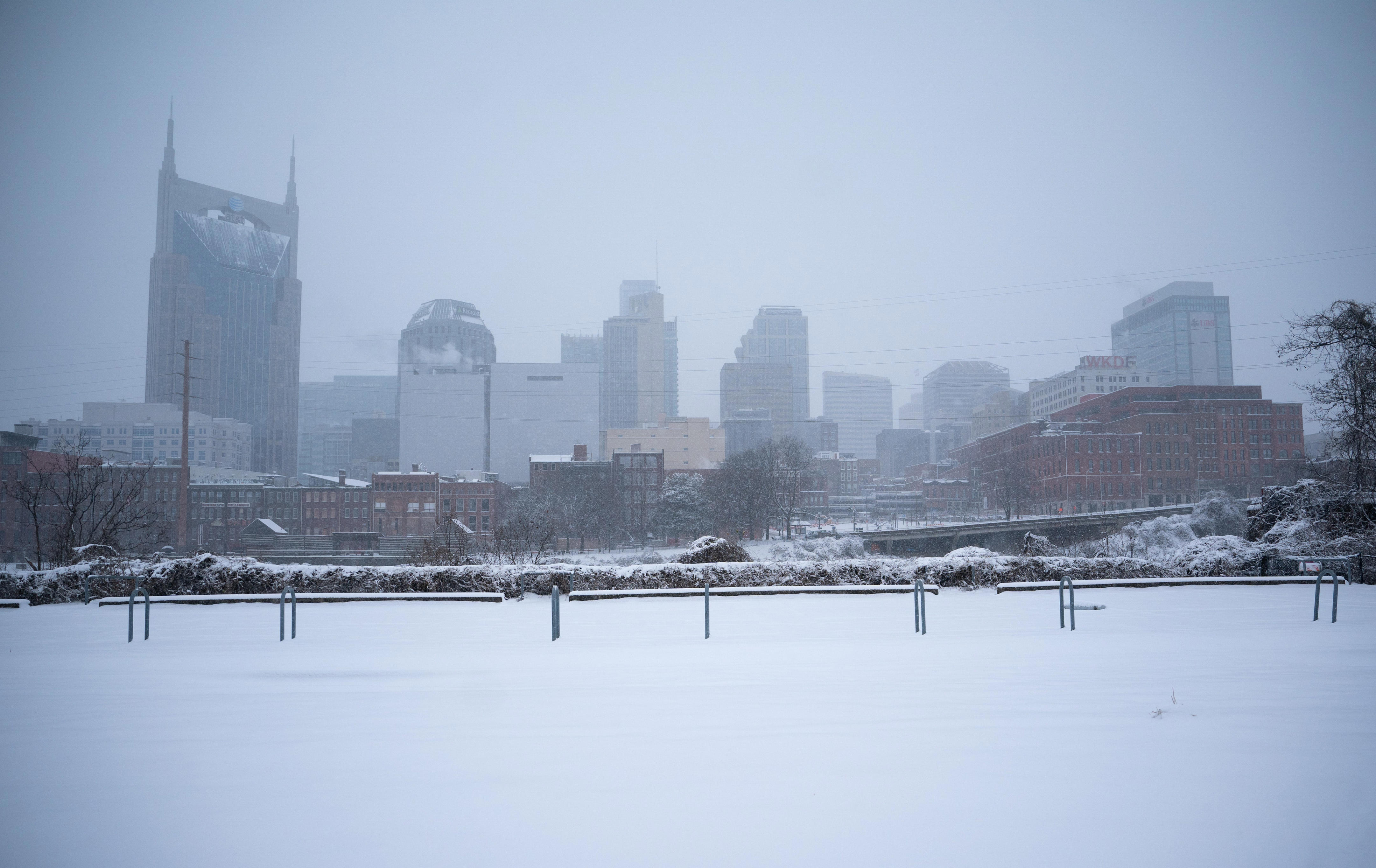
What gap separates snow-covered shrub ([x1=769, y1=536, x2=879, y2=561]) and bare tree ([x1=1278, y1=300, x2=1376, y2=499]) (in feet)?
71.6

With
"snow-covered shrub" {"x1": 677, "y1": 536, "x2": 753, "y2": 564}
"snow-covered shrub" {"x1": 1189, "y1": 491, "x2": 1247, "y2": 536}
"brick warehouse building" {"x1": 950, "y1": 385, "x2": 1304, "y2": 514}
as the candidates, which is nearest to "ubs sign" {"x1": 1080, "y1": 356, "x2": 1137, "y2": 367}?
"brick warehouse building" {"x1": 950, "y1": 385, "x2": 1304, "y2": 514}

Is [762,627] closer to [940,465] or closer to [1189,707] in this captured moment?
[1189,707]

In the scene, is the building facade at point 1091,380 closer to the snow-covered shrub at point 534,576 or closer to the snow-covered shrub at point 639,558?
the snow-covered shrub at point 639,558

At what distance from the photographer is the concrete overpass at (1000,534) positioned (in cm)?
6575

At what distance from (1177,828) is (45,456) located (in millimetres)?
96533

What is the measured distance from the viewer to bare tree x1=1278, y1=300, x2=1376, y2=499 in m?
24.4

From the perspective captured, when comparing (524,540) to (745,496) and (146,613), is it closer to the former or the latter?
(745,496)

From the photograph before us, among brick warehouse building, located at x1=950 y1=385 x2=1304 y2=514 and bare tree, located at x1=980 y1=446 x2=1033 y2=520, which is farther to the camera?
bare tree, located at x1=980 y1=446 x2=1033 y2=520

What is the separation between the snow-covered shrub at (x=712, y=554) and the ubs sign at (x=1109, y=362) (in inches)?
6330

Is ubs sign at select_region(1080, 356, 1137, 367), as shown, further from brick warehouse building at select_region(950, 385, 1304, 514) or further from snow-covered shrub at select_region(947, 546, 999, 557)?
snow-covered shrub at select_region(947, 546, 999, 557)

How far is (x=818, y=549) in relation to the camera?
49.9 metres

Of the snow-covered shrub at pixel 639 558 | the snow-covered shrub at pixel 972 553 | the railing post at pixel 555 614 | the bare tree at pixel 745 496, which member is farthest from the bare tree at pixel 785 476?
the railing post at pixel 555 614

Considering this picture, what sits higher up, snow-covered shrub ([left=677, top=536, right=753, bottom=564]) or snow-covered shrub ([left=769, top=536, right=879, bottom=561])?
snow-covered shrub ([left=677, top=536, right=753, bottom=564])

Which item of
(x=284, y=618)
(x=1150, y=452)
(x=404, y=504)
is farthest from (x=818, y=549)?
(x=1150, y=452)
